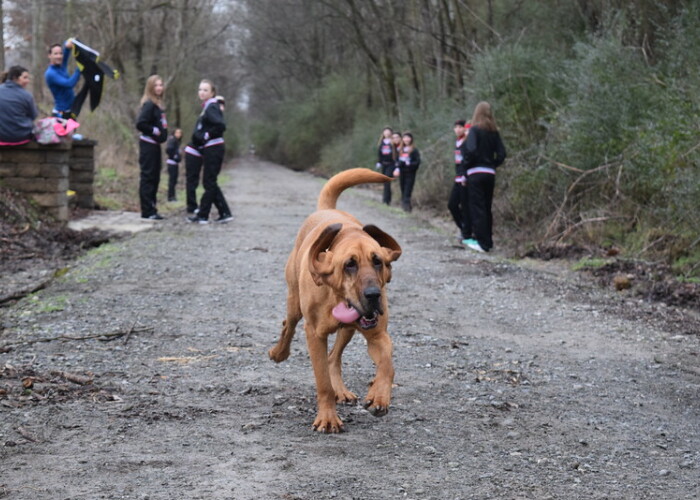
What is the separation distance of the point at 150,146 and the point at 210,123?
124 centimetres

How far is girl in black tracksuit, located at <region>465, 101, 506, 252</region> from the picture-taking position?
1363 cm

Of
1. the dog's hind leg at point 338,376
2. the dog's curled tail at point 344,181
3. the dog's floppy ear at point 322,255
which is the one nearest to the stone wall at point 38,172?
the dog's curled tail at point 344,181

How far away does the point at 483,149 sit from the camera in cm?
1368

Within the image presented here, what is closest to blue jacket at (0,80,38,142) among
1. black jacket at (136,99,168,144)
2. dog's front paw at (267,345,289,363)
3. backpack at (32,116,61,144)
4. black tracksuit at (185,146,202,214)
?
backpack at (32,116,61,144)

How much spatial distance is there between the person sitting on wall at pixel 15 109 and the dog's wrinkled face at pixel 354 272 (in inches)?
381

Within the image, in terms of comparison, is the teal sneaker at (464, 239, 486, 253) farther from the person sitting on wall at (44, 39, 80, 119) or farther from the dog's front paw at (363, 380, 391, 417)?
the dog's front paw at (363, 380, 391, 417)

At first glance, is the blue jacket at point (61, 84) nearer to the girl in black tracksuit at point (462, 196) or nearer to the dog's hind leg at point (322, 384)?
the girl in black tracksuit at point (462, 196)

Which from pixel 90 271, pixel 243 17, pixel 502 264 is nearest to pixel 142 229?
pixel 90 271

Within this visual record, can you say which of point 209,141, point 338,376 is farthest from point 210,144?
point 338,376

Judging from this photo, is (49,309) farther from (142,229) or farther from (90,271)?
(142,229)

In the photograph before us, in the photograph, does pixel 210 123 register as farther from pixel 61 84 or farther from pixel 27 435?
pixel 27 435

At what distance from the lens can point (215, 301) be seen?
877 cm

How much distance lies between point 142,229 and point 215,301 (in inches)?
245

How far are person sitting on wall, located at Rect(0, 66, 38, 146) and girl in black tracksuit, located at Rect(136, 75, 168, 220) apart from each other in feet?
7.43
